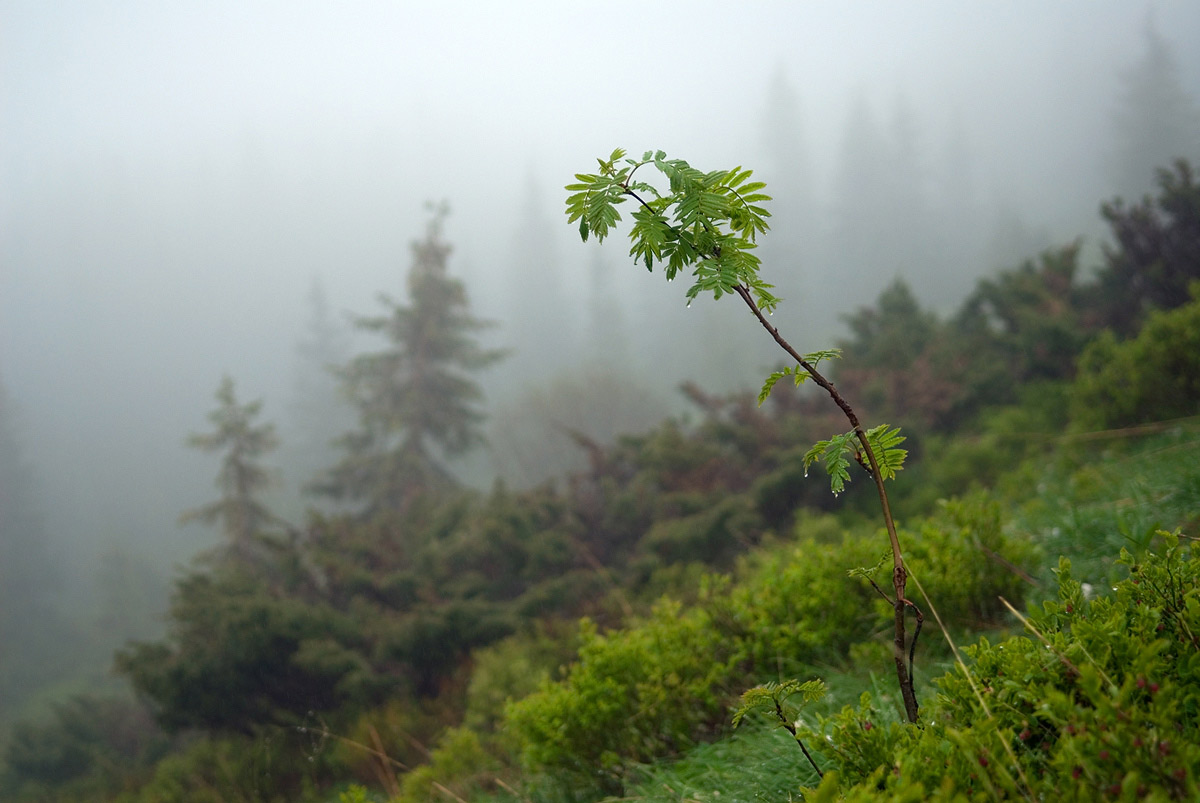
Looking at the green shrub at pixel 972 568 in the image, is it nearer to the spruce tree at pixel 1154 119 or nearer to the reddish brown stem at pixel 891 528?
the reddish brown stem at pixel 891 528

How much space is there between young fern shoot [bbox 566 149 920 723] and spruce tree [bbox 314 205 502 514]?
15977mm

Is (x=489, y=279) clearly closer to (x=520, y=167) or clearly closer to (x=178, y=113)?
(x=520, y=167)

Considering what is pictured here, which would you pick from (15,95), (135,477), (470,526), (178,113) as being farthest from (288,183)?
(15,95)

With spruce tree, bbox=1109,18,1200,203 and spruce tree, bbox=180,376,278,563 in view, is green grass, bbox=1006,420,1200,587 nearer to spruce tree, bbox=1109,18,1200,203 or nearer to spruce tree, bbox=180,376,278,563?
spruce tree, bbox=180,376,278,563

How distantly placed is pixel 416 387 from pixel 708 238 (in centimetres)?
1699

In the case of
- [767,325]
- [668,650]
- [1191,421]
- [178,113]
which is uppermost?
[178,113]

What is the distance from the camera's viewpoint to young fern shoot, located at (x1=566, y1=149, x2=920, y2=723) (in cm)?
A: 128

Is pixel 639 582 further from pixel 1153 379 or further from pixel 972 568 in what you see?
pixel 1153 379

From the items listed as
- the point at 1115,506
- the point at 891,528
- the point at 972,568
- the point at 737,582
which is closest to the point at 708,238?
the point at 891,528

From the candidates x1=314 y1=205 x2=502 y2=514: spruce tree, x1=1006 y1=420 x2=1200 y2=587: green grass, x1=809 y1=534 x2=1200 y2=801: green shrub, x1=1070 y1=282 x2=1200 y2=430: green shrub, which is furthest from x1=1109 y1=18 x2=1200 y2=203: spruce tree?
x1=809 y1=534 x2=1200 y2=801: green shrub

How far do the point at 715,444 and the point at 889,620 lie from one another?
257 inches

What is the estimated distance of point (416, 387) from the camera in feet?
57.3

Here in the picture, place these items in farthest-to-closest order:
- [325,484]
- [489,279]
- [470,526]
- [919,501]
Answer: [489,279] < [325,484] < [470,526] < [919,501]

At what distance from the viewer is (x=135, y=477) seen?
6059 cm
